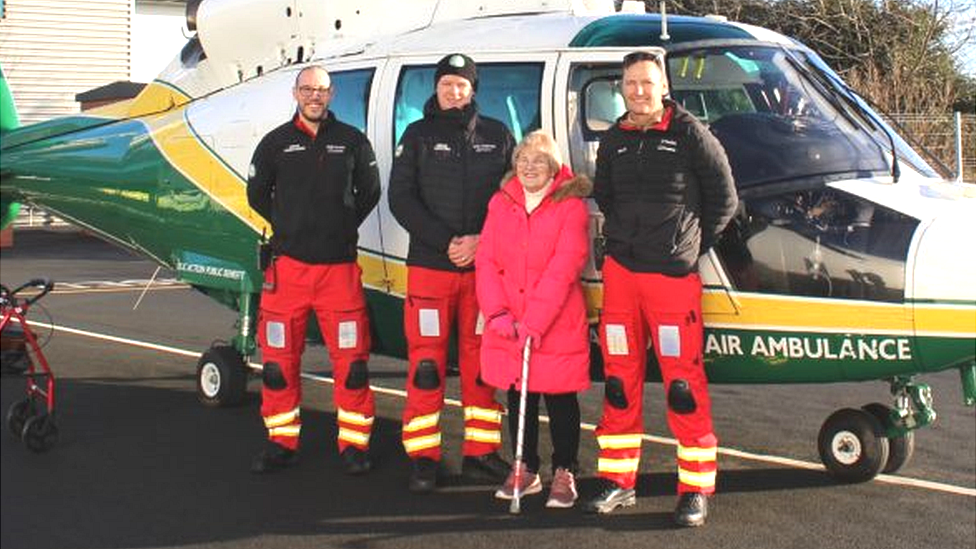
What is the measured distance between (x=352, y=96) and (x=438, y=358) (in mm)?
1739

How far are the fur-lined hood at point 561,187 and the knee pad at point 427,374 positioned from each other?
968 millimetres

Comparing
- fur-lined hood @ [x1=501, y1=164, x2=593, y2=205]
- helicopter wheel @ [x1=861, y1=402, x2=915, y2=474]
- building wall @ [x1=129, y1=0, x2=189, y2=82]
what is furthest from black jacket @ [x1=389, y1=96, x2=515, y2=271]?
building wall @ [x1=129, y1=0, x2=189, y2=82]

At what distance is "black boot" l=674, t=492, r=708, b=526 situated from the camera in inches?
184

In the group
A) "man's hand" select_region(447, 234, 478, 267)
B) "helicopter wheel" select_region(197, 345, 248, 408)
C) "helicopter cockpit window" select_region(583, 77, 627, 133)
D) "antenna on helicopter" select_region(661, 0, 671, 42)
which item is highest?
"antenna on helicopter" select_region(661, 0, 671, 42)

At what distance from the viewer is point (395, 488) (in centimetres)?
523

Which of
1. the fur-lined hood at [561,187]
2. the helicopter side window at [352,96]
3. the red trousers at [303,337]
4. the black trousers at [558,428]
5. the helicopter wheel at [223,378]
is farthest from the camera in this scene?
the helicopter wheel at [223,378]

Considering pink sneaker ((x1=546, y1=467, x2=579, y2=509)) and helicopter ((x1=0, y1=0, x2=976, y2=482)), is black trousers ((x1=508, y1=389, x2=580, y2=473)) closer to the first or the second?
pink sneaker ((x1=546, y1=467, x2=579, y2=509))

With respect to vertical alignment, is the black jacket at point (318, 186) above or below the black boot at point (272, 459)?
above

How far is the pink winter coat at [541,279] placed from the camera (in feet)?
15.1

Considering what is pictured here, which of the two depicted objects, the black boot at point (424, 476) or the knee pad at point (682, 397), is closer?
the knee pad at point (682, 397)

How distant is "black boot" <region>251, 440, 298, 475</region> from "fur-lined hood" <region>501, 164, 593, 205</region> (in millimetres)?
1928

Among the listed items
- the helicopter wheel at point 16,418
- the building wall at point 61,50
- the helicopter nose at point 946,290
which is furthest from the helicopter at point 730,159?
the helicopter wheel at point 16,418

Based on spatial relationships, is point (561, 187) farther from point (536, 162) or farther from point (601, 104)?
point (601, 104)

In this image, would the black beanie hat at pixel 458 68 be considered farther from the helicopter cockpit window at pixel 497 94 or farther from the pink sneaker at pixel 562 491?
the pink sneaker at pixel 562 491
